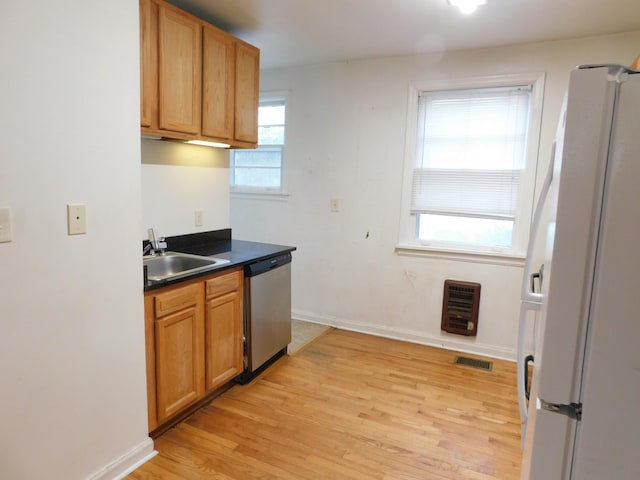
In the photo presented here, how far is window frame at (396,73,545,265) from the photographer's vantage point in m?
3.08

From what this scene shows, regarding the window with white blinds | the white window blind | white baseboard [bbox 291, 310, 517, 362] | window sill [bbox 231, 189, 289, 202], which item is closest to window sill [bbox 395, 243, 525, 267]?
the window with white blinds

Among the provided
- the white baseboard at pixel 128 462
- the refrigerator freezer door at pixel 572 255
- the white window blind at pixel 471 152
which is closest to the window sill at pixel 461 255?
the white window blind at pixel 471 152

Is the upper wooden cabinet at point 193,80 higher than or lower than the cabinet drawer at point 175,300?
higher

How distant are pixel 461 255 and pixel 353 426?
5.59 feet

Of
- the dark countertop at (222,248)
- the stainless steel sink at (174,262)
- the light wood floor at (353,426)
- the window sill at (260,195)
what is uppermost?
the window sill at (260,195)

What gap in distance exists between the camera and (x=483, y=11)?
2.51 metres

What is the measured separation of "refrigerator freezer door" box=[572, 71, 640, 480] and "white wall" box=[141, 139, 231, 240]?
2.25 meters

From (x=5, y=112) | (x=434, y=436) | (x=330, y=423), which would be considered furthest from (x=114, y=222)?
(x=434, y=436)

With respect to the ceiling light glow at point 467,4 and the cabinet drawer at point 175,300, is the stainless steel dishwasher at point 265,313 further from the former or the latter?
the ceiling light glow at point 467,4

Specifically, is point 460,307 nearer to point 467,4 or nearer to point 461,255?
point 461,255

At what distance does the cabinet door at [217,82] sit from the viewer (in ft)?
8.39

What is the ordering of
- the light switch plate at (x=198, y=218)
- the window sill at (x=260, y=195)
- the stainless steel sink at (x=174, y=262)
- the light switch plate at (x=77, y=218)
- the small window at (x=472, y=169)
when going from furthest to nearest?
the window sill at (x=260, y=195)
the small window at (x=472, y=169)
the light switch plate at (x=198, y=218)
the stainless steel sink at (x=174, y=262)
the light switch plate at (x=77, y=218)

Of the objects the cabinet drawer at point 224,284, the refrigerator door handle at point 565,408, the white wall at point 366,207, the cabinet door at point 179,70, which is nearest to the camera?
the refrigerator door handle at point 565,408

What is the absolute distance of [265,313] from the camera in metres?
2.92
